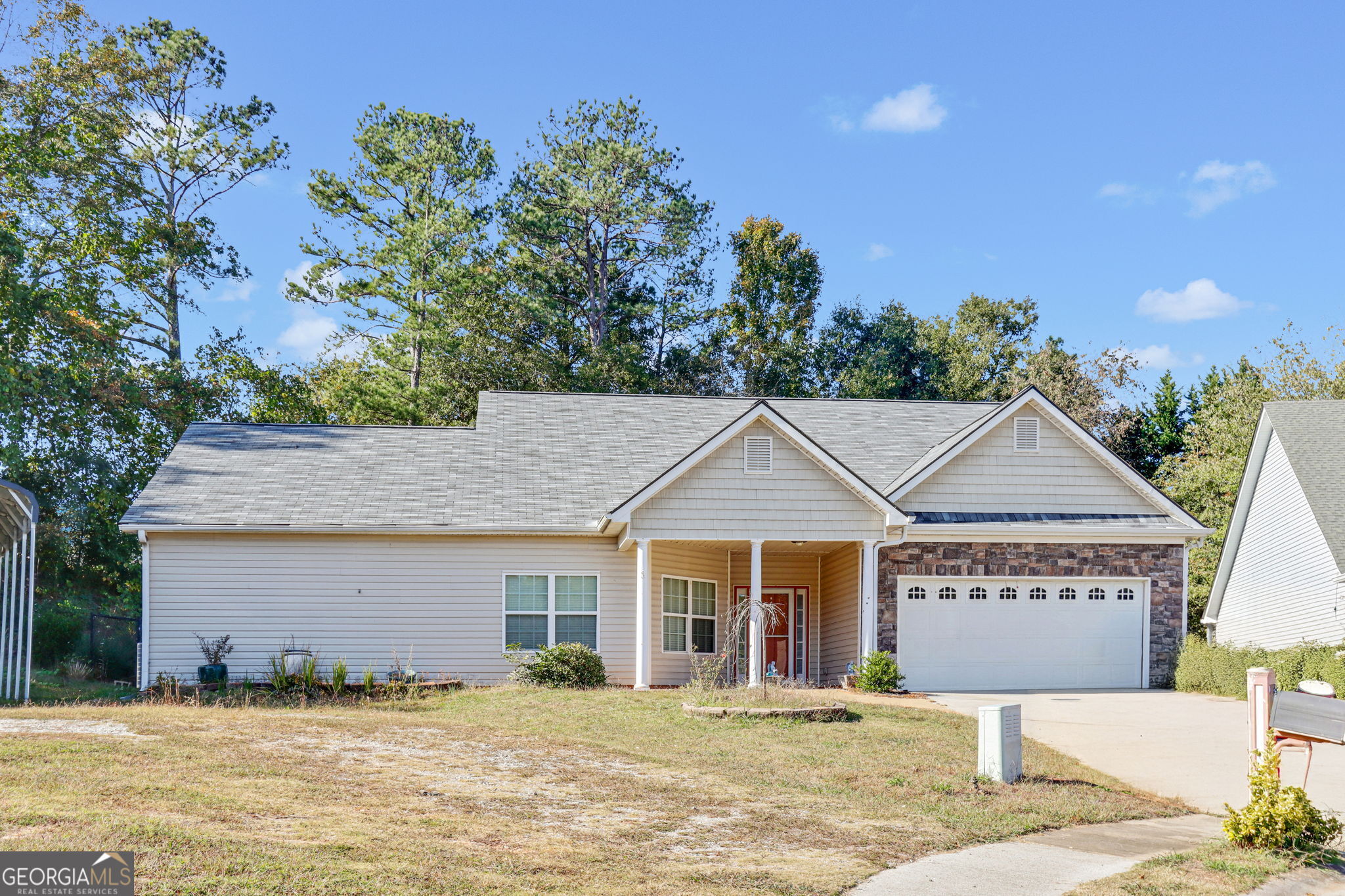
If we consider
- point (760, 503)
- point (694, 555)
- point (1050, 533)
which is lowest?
point (694, 555)

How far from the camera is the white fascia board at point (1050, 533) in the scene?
2116 centimetres

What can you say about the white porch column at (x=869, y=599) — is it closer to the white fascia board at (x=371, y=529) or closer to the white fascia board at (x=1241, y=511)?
the white fascia board at (x=371, y=529)

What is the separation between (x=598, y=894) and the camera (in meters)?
7.60

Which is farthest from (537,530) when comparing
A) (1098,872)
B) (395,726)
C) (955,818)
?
(1098,872)

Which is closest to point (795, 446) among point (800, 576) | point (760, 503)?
point (760, 503)

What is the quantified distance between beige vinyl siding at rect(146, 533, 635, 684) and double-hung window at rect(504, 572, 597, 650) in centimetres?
16

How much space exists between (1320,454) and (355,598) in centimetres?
1931

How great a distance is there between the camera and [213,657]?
65.2 ft

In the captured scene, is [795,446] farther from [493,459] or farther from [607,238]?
[607,238]

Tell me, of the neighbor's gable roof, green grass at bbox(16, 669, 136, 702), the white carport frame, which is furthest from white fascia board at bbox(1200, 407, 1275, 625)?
the white carport frame

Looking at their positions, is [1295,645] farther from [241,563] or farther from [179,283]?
[179,283]

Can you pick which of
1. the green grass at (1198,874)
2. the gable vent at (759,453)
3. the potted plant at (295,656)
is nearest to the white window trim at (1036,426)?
the gable vent at (759,453)

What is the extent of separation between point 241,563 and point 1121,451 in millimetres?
31953

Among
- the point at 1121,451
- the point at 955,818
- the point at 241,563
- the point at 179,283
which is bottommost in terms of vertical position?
the point at 955,818
